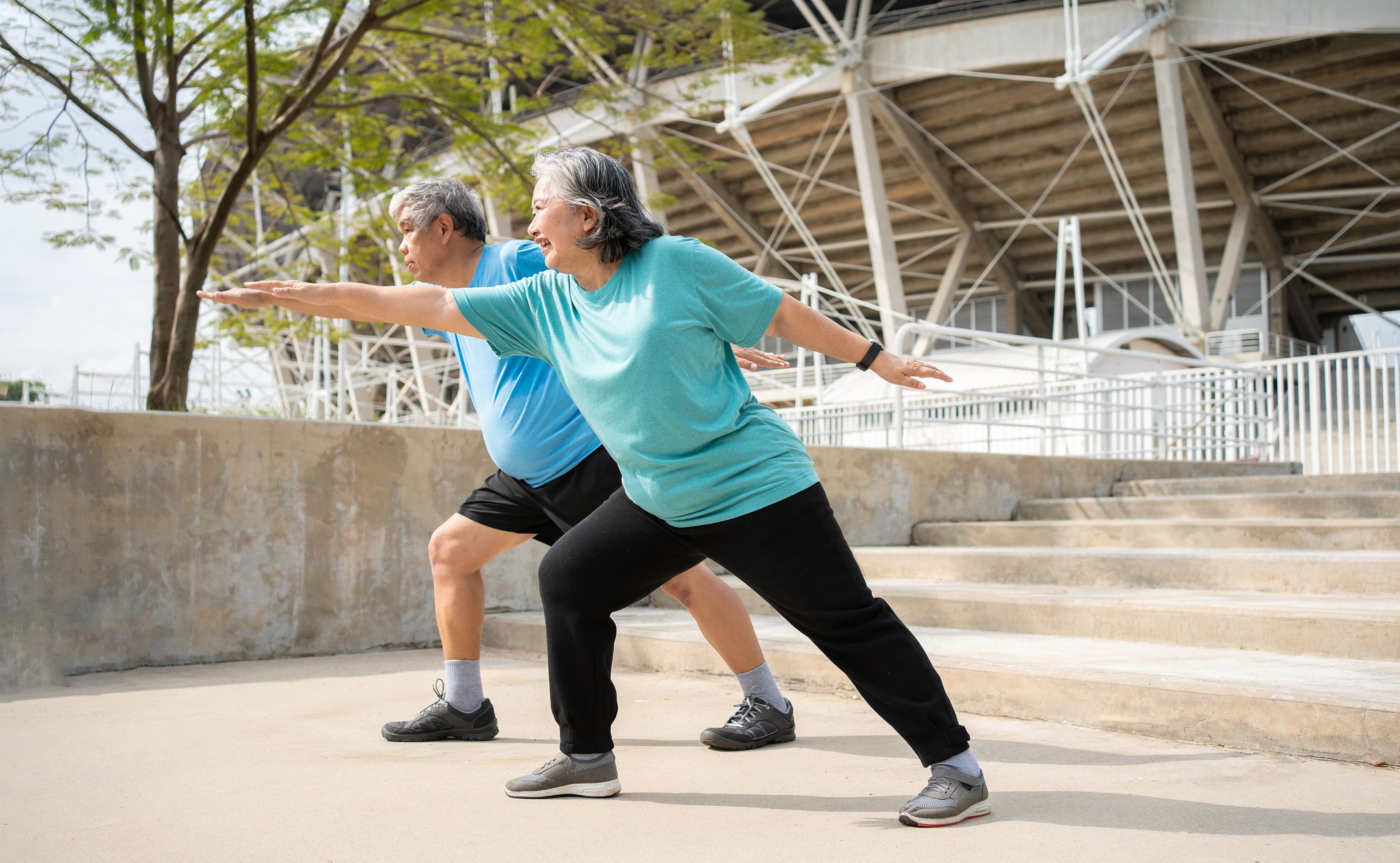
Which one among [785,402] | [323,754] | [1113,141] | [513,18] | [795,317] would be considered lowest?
[323,754]

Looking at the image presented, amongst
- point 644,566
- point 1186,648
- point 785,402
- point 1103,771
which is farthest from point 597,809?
point 785,402

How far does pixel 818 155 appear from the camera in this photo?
89.4 feet

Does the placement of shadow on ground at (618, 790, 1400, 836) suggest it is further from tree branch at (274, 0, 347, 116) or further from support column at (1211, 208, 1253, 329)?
support column at (1211, 208, 1253, 329)

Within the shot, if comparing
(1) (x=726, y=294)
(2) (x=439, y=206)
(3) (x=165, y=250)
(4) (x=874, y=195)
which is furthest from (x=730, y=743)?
(4) (x=874, y=195)

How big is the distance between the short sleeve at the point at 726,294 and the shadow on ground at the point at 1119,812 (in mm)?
1082

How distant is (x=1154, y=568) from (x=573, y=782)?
11.1 feet

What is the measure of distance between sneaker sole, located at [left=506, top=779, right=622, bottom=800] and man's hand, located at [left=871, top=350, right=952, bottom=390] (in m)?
1.16

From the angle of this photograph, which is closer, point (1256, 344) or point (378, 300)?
point (378, 300)

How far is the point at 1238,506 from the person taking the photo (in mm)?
6664

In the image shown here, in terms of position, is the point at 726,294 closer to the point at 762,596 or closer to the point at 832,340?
the point at 832,340

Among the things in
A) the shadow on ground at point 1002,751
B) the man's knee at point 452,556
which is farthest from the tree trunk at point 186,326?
the shadow on ground at point 1002,751

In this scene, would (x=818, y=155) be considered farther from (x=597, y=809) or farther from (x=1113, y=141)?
(x=597, y=809)

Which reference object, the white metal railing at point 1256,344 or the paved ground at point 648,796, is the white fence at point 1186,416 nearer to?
the paved ground at point 648,796

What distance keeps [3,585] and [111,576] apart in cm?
40
